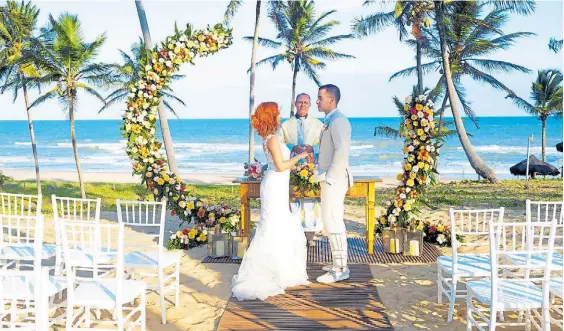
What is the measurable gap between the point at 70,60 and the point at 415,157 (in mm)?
11862

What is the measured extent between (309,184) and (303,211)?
4.39 feet

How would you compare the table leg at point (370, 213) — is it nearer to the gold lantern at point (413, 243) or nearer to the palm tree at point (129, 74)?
the gold lantern at point (413, 243)

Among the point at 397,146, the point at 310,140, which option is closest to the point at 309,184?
the point at 310,140

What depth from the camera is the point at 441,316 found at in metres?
5.22

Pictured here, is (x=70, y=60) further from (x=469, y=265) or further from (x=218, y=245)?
(x=469, y=265)

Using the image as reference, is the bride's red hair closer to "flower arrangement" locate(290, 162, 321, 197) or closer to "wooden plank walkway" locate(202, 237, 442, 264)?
"flower arrangement" locate(290, 162, 321, 197)

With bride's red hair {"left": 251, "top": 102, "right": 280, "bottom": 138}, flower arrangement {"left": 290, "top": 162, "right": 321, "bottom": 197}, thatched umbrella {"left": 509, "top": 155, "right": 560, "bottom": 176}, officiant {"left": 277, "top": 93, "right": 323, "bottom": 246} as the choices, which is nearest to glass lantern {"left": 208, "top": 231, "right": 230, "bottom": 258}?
officiant {"left": 277, "top": 93, "right": 323, "bottom": 246}

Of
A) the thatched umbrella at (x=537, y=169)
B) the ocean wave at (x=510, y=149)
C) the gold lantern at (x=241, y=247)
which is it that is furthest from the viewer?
the ocean wave at (x=510, y=149)

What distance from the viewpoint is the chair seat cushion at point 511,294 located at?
13.2 ft

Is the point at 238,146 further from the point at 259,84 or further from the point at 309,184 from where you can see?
the point at 309,184

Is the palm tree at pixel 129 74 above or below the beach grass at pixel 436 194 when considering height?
above

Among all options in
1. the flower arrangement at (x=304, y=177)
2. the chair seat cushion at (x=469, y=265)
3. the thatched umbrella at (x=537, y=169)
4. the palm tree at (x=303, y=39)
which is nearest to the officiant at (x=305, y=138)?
the flower arrangement at (x=304, y=177)

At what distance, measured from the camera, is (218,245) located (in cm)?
745

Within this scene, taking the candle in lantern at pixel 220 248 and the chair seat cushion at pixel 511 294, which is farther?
the candle in lantern at pixel 220 248
